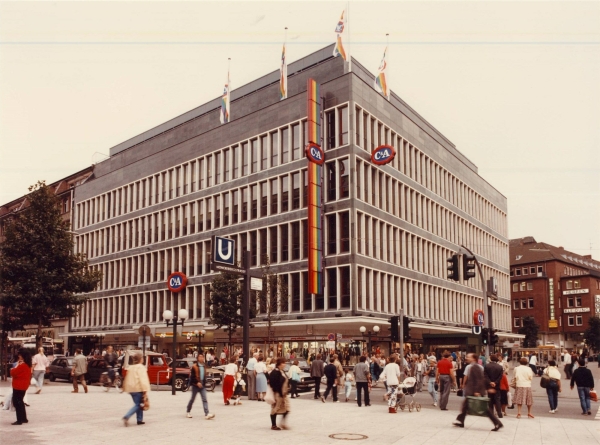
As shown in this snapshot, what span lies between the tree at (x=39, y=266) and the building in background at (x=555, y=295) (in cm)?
8547

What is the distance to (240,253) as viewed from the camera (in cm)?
5538

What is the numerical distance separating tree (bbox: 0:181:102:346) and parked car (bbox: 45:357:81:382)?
7.50 feet

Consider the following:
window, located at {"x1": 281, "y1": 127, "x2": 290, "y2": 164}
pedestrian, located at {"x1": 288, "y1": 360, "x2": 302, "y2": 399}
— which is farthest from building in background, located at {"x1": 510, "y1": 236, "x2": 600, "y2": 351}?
pedestrian, located at {"x1": 288, "y1": 360, "x2": 302, "y2": 399}

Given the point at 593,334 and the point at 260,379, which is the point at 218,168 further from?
the point at 593,334

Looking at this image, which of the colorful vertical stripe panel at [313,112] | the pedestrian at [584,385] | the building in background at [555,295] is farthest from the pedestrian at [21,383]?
the building in background at [555,295]

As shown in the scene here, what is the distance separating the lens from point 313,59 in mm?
58875

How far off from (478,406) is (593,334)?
3568 inches

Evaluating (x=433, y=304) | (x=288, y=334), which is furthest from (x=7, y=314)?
(x=433, y=304)

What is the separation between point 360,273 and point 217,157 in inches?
755

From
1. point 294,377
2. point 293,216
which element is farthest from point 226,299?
point 294,377

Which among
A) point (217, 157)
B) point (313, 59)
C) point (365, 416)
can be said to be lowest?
point (365, 416)

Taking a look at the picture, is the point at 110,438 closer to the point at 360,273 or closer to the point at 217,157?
the point at 360,273

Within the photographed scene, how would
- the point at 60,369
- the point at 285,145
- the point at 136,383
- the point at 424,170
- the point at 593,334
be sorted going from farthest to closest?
1. the point at 593,334
2. the point at 424,170
3. the point at 285,145
4. the point at 60,369
5. the point at 136,383

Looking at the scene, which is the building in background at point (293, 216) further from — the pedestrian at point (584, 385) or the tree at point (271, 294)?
the pedestrian at point (584, 385)
